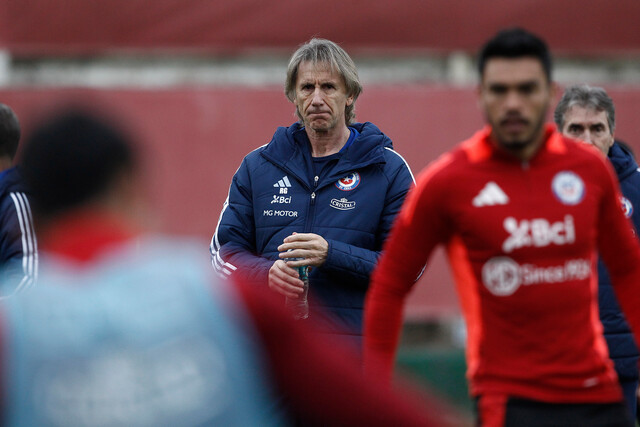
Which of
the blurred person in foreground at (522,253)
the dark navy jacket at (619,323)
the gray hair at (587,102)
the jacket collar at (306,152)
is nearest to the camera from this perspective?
the blurred person in foreground at (522,253)

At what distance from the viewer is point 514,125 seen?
9.45 ft

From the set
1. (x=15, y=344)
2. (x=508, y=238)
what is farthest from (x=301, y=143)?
(x=15, y=344)

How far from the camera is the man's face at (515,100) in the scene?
113 inches

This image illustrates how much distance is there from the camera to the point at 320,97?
3961 millimetres

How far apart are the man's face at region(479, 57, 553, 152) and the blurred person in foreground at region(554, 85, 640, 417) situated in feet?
4.57

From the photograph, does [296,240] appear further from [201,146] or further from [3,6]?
[3,6]

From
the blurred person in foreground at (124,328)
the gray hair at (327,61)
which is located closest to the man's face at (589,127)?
the gray hair at (327,61)

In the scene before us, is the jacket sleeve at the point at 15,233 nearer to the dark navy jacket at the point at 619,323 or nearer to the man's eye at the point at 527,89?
the man's eye at the point at 527,89

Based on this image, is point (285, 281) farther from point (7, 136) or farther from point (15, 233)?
point (7, 136)

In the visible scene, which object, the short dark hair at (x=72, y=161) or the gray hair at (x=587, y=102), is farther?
the gray hair at (x=587, y=102)

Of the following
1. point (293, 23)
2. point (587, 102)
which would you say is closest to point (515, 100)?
point (587, 102)

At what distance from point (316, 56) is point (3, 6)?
6499mm

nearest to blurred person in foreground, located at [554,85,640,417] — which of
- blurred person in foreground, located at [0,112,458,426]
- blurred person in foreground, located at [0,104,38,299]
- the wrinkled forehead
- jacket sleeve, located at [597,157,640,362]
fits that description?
jacket sleeve, located at [597,157,640,362]

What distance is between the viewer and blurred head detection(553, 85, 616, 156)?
440 centimetres
